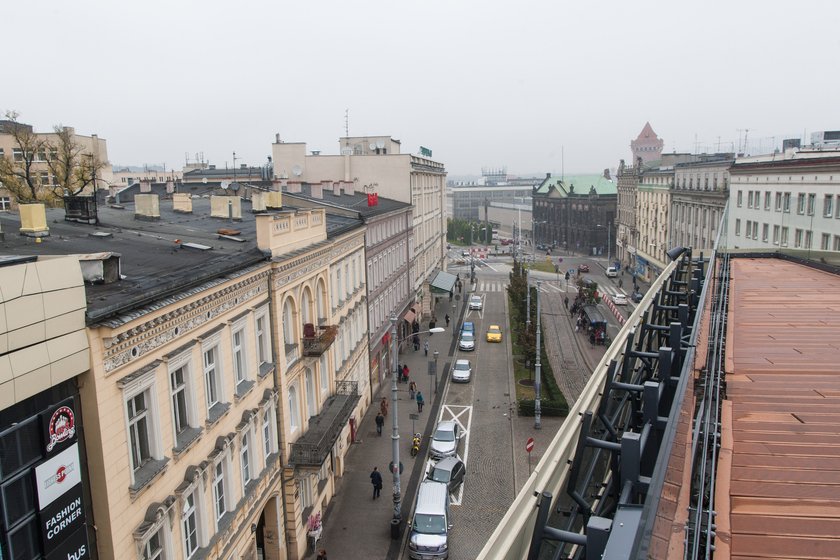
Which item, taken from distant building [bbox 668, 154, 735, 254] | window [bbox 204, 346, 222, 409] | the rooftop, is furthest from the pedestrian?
distant building [bbox 668, 154, 735, 254]

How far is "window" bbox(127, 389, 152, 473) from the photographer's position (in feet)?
39.5

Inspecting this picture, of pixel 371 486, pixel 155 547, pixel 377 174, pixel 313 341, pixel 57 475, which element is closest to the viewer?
pixel 57 475

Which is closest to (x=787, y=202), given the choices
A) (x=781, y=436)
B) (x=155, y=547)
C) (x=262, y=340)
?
(x=262, y=340)

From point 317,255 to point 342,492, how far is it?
10.3 metres

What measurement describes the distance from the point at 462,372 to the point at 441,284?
20.8m

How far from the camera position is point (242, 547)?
1703cm

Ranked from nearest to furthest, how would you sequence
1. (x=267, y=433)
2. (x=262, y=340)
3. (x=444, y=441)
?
(x=262, y=340), (x=267, y=433), (x=444, y=441)

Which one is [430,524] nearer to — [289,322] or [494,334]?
[289,322]

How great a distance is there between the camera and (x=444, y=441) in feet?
99.0

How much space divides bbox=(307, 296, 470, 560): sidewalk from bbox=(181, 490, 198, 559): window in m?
8.78

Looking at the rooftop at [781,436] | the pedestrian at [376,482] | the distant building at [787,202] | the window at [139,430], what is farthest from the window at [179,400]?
the distant building at [787,202]

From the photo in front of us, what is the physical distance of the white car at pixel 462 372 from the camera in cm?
4153

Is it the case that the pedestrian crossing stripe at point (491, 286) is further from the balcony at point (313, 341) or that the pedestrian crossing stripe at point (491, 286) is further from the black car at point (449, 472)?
the balcony at point (313, 341)

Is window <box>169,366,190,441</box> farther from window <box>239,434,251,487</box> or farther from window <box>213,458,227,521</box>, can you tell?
window <box>239,434,251,487</box>
